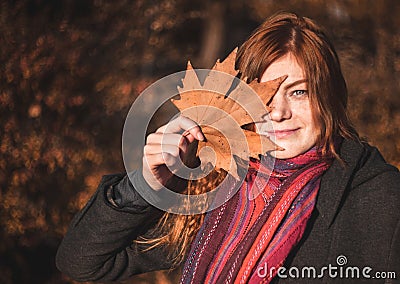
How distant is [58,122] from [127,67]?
592 mm

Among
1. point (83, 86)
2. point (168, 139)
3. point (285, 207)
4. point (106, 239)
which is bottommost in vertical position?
point (106, 239)

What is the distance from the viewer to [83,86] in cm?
440

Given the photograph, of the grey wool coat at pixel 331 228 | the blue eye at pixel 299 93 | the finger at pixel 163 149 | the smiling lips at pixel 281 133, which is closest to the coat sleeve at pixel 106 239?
the grey wool coat at pixel 331 228

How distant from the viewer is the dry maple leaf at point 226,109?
1.73 m

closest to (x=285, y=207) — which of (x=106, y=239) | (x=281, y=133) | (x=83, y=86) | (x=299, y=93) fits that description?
(x=281, y=133)

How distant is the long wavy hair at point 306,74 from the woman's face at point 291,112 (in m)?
0.02

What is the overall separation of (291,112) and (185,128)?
1.01 feet

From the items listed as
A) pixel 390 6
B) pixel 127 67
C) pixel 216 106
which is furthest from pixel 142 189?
pixel 390 6

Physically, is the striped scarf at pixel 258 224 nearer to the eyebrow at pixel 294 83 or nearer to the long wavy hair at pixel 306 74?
the long wavy hair at pixel 306 74

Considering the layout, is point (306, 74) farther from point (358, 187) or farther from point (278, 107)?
point (358, 187)

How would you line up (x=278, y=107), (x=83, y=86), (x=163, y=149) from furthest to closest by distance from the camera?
(x=83, y=86) → (x=278, y=107) → (x=163, y=149)

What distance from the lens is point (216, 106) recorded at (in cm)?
173

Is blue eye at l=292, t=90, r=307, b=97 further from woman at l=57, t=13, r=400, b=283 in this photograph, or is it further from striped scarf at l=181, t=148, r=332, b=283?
striped scarf at l=181, t=148, r=332, b=283

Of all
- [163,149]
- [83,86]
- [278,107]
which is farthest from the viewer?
[83,86]
